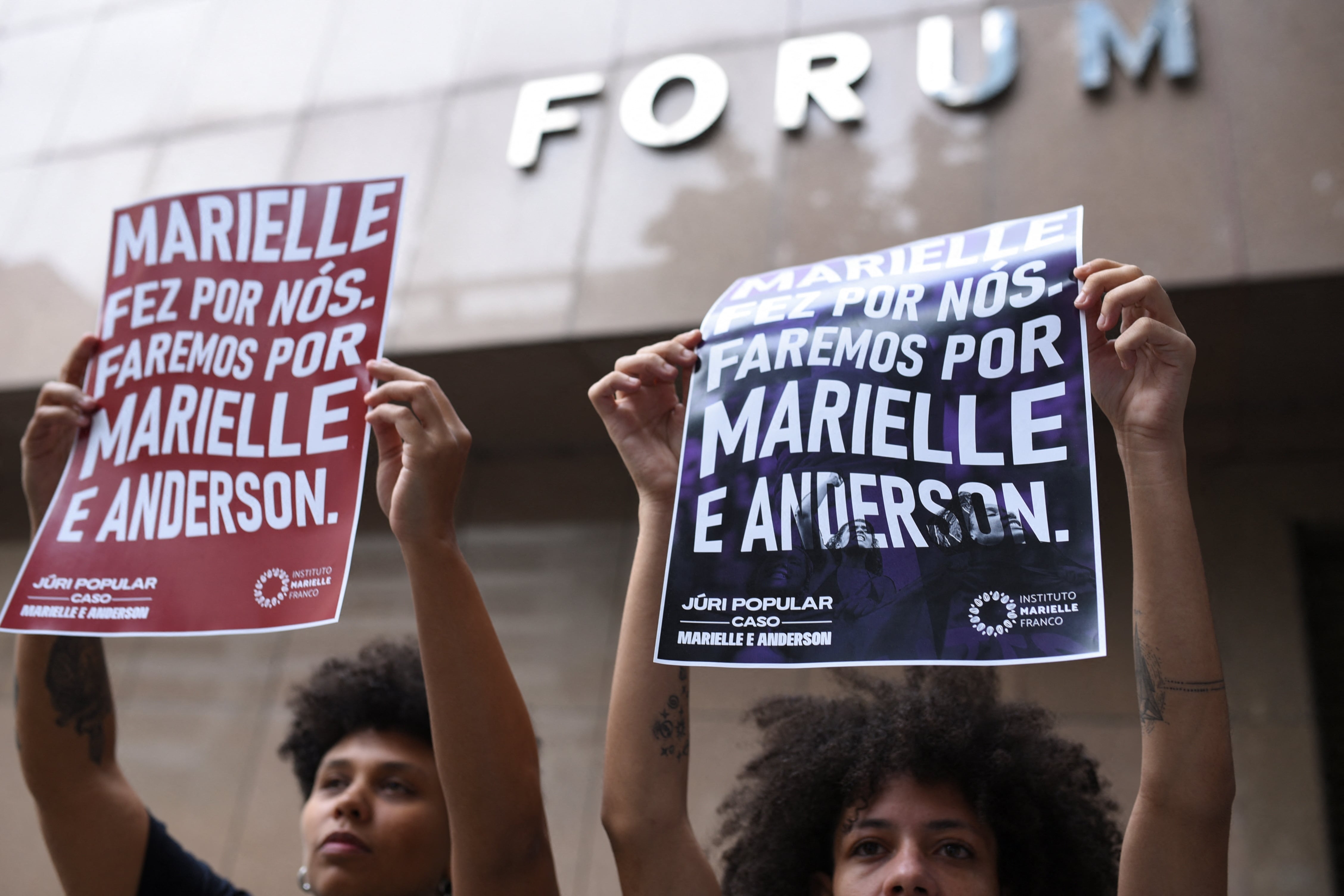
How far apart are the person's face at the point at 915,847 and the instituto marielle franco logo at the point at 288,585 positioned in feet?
3.64

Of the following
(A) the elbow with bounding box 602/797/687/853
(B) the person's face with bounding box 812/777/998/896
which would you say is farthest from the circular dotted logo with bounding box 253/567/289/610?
(B) the person's face with bounding box 812/777/998/896

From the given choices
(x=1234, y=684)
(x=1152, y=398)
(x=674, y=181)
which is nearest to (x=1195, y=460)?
(x=1234, y=684)

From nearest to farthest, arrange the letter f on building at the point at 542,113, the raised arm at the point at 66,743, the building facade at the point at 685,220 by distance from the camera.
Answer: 1. the raised arm at the point at 66,743
2. the building facade at the point at 685,220
3. the letter f on building at the point at 542,113

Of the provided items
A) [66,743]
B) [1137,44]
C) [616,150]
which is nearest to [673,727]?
[66,743]

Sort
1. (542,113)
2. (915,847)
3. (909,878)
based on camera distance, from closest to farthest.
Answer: (909,878) → (915,847) → (542,113)

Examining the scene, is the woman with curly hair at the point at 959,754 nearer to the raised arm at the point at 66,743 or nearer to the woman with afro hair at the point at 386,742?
the woman with afro hair at the point at 386,742

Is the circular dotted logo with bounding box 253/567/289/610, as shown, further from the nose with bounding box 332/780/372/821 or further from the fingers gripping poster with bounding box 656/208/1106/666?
the fingers gripping poster with bounding box 656/208/1106/666

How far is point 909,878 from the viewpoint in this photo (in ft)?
5.92

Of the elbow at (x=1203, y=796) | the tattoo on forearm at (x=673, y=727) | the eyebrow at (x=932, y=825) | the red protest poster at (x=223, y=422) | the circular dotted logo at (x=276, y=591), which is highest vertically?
the red protest poster at (x=223, y=422)

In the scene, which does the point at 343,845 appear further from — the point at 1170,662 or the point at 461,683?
the point at 1170,662

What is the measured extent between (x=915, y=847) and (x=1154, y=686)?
1.89 ft

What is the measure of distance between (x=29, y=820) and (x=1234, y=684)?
5.59m

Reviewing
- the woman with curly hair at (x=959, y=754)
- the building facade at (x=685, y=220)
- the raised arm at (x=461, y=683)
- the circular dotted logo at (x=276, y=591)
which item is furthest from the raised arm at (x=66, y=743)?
the building facade at (x=685, y=220)

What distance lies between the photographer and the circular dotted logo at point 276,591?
195 centimetres
